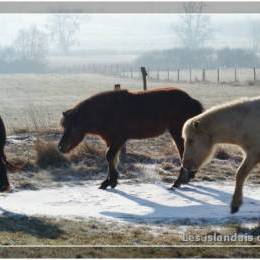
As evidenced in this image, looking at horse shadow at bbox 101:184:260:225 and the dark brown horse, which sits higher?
the dark brown horse

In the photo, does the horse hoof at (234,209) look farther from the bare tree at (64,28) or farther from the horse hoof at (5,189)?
the bare tree at (64,28)

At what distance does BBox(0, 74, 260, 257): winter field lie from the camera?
571 centimetres

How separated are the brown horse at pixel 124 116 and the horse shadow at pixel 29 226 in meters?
2.32

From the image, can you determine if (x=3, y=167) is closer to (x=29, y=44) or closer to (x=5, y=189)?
(x=5, y=189)

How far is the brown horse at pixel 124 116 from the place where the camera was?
9070 millimetres

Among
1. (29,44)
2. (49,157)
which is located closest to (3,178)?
(49,157)

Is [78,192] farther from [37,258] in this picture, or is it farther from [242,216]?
[37,258]

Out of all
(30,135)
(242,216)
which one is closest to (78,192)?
(242,216)

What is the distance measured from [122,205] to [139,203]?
300 millimetres

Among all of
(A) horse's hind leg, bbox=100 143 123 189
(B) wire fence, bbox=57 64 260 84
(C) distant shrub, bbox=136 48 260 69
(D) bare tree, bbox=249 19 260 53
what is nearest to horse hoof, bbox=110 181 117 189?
(A) horse's hind leg, bbox=100 143 123 189

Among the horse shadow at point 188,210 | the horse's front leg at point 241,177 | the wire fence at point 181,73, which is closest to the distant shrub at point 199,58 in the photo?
the wire fence at point 181,73

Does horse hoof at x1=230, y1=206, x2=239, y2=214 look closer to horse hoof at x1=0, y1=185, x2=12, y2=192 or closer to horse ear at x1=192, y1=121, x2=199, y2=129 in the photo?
horse ear at x1=192, y1=121, x2=199, y2=129

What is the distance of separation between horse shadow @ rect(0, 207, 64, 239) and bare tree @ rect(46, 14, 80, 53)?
8.13m

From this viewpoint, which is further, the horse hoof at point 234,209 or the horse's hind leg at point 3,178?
the horse's hind leg at point 3,178
